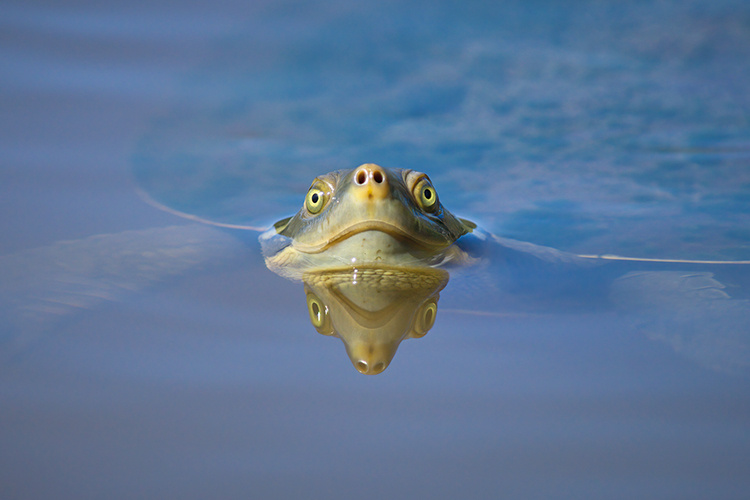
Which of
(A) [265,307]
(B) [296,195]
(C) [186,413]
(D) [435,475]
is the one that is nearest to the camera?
(D) [435,475]

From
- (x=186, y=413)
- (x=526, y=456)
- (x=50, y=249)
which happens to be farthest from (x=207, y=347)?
(x=50, y=249)

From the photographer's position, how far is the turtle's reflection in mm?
1852

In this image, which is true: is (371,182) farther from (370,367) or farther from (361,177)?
(370,367)

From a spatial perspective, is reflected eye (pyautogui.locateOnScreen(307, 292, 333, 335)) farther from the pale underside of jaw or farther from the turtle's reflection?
the pale underside of jaw

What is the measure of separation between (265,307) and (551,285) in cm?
107

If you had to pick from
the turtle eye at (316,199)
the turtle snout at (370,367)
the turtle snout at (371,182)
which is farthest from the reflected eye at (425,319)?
the turtle eye at (316,199)

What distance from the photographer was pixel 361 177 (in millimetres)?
→ 2217

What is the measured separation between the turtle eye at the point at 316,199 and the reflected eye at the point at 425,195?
13.0 inches

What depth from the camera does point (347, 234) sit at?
92.3 inches

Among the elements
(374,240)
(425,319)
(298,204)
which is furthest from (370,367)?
(298,204)

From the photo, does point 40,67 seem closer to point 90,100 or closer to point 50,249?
point 90,100

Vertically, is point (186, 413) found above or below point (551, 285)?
below

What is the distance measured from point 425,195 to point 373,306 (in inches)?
22.1

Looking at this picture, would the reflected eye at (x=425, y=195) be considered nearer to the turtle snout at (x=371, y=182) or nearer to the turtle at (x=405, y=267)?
the turtle at (x=405, y=267)
